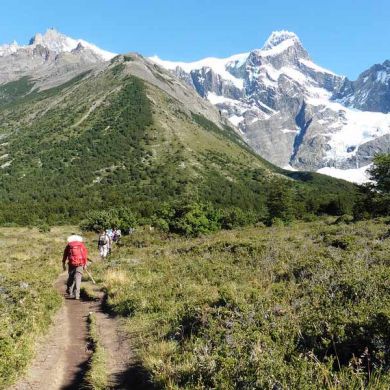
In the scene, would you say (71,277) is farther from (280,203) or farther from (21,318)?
(280,203)

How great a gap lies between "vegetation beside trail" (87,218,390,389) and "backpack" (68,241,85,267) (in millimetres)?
1567

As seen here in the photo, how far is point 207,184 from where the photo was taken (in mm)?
172125

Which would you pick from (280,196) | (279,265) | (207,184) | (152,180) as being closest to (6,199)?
(152,180)

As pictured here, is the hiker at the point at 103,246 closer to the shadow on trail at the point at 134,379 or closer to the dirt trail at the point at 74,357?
the dirt trail at the point at 74,357

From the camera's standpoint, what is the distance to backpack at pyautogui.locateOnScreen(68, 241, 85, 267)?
54.9 ft

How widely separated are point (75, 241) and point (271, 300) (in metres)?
9.09

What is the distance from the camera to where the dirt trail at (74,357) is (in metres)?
8.57

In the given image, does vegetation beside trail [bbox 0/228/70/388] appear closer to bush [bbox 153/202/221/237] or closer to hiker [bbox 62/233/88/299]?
hiker [bbox 62/233/88/299]

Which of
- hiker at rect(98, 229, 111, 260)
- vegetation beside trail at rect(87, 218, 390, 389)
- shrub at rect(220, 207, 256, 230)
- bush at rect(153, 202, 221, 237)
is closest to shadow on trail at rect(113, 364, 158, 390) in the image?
vegetation beside trail at rect(87, 218, 390, 389)

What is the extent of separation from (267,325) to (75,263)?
9860 mm

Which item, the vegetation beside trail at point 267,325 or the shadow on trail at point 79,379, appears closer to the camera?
the vegetation beside trail at point 267,325

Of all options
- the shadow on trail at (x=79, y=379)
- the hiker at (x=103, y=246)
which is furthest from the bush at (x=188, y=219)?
the shadow on trail at (x=79, y=379)

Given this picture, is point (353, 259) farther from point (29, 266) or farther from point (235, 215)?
point (235, 215)

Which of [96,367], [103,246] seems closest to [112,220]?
[103,246]
